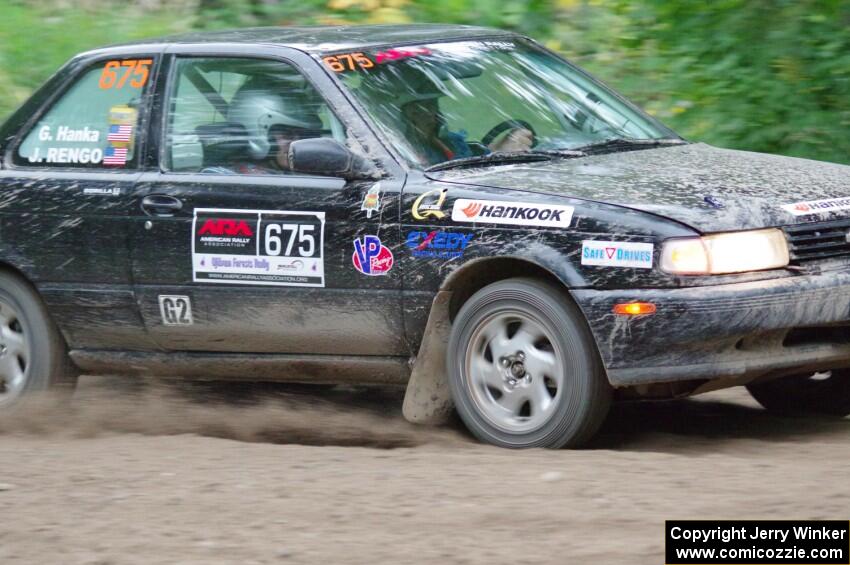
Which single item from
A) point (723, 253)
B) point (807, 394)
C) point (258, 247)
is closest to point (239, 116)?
point (258, 247)

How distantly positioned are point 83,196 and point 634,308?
2.59 m

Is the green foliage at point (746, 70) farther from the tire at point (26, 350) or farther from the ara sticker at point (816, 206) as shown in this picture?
the tire at point (26, 350)

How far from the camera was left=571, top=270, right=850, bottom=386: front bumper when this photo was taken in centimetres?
519

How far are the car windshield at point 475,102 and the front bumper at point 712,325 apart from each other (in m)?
1.04

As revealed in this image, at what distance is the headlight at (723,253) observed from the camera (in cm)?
518

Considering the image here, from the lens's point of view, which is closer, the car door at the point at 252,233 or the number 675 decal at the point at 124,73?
the car door at the point at 252,233

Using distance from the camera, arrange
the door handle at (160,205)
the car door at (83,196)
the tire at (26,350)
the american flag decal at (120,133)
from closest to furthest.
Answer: the door handle at (160,205)
the car door at (83,196)
the american flag decal at (120,133)
the tire at (26,350)

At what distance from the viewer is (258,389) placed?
712 centimetres

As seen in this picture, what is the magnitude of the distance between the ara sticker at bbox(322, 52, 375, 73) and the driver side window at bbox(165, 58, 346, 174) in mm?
123

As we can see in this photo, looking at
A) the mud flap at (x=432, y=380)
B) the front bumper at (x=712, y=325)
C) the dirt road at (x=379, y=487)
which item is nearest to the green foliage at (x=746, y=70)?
the dirt road at (x=379, y=487)

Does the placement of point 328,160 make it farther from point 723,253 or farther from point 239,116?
point 723,253

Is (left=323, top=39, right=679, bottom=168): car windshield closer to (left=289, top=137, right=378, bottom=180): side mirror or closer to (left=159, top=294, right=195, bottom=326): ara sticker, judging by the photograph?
(left=289, top=137, right=378, bottom=180): side mirror

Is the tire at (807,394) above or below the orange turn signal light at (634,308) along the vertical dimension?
below

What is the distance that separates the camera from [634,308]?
525cm
